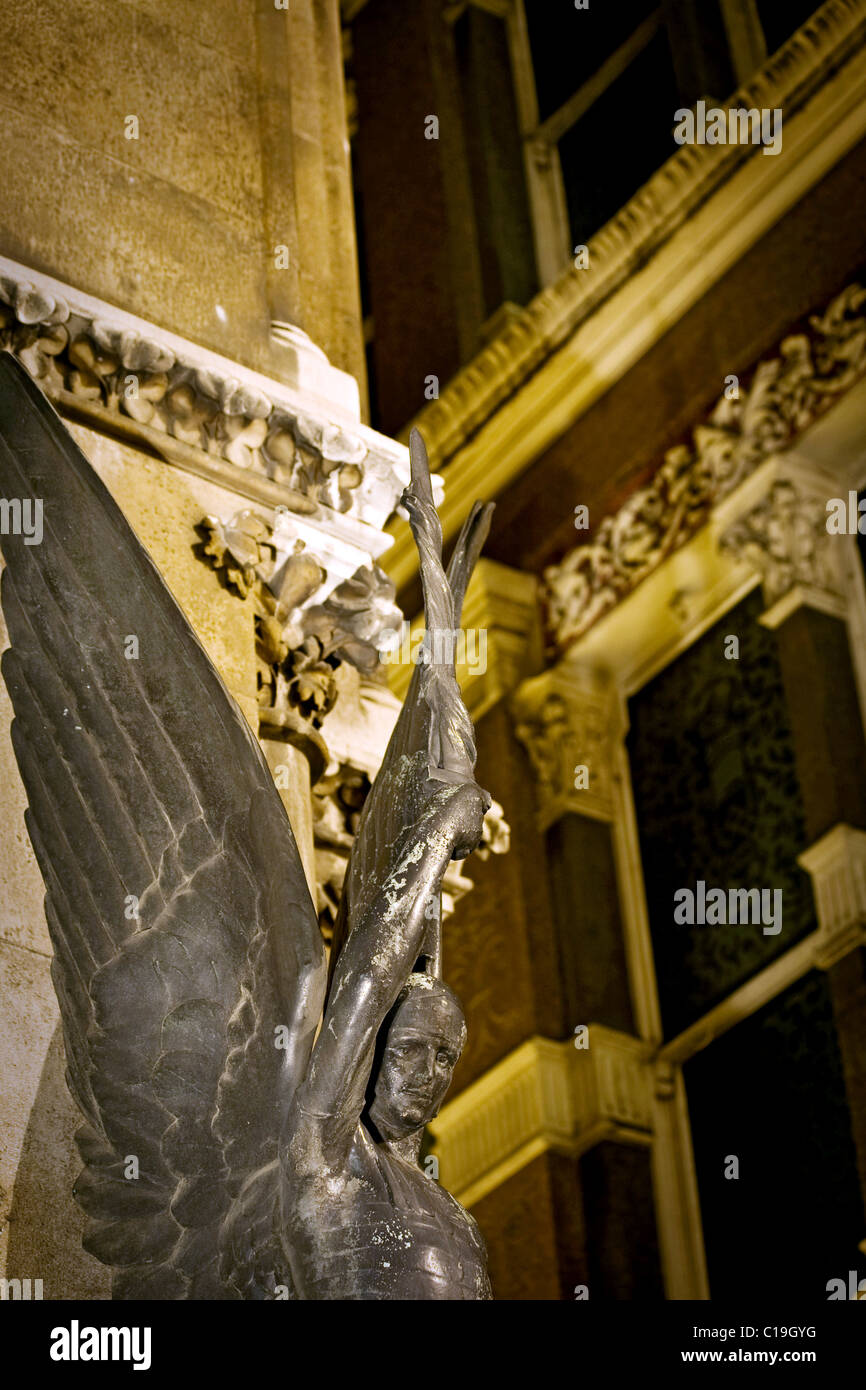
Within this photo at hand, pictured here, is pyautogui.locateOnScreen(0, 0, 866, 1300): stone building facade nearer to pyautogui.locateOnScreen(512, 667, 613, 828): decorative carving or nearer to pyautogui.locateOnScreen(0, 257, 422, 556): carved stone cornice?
pyautogui.locateOnScreen(512, 667, 613, 828): decorative carving

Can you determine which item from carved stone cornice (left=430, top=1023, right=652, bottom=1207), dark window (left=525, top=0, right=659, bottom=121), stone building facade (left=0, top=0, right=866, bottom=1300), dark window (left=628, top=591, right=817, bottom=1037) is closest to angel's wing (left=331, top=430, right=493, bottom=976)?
stone building facade (left=0, top=0, right=866, bottom=1300)

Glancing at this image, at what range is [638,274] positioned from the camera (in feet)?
40.0

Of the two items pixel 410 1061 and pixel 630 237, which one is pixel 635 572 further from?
pixel 410 1061

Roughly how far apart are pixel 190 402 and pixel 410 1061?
1.64 metres

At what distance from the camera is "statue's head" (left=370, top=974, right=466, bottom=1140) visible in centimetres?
427

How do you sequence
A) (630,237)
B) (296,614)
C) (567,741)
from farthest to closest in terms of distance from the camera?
(630,237), (567,741), (296,614)

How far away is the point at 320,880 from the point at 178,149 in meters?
1.61

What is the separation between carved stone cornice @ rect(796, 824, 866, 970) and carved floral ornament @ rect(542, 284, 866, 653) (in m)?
1.21

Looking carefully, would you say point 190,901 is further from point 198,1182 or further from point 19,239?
point 19,239

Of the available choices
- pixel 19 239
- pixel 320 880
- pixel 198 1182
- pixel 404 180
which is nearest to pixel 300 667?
pixel 320 880

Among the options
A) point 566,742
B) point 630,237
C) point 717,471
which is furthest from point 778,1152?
point 630,237

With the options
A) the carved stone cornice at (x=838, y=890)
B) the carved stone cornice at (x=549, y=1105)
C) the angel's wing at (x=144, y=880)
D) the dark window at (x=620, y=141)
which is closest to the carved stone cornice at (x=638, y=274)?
the dark window at (x=620, y=141)

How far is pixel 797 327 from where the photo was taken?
11328 mm

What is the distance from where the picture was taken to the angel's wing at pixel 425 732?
4.46 m
